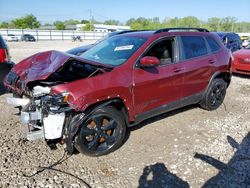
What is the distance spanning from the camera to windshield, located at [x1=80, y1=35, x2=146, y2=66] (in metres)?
4.24

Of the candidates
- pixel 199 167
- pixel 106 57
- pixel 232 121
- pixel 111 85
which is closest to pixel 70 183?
pixel 111 85

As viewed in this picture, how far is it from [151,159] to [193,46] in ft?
8.33

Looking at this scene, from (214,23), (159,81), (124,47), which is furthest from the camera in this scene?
(214,23)

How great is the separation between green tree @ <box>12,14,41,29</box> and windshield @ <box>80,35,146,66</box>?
290 feet

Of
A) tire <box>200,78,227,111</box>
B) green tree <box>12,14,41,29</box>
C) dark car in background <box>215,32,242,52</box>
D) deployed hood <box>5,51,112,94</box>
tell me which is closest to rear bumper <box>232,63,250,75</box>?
dark car in background <box>215,32,242,52</box>

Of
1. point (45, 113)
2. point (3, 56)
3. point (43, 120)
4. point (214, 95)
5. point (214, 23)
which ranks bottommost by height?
point (214, 95)

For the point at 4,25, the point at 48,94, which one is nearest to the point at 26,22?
the point at 4,25

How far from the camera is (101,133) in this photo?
3846 mm

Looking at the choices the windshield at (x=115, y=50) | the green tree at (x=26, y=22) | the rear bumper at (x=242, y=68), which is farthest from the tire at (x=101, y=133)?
the green tree at (x=26, y=22)

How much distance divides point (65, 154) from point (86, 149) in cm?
39

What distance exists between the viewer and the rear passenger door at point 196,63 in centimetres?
492

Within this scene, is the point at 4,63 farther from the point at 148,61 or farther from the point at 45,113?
the point at 148,61

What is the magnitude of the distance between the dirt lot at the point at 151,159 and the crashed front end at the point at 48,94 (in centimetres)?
40

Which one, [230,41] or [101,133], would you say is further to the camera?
[230,41]
